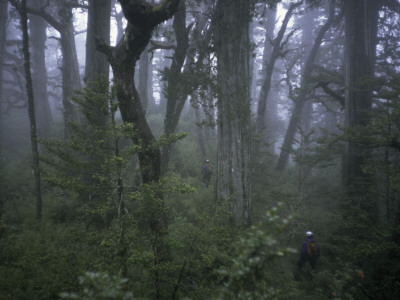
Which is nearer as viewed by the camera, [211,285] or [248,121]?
[211,285]

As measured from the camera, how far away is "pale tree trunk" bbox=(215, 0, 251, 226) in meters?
5.27

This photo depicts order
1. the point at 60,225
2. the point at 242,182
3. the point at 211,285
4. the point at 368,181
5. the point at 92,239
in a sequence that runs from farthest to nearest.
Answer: the point at 368,181
the point at 60,225
the point at 242,182
the point at 211,285
the point at 92,239

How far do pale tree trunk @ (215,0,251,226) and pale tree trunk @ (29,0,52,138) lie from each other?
14467 millimetres

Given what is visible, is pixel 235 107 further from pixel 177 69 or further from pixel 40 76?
pixel 40 76

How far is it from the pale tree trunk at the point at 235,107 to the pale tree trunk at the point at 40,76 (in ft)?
47.5

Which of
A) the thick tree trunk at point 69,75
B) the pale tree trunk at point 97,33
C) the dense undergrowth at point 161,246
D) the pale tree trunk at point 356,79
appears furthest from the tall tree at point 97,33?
the pale tree trunk at point 356,79

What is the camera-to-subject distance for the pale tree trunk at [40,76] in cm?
1484

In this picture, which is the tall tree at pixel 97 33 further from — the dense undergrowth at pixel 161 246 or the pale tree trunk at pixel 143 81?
the pale tree trunk at pixel 143 81

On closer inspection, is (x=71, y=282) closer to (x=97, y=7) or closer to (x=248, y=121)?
(x=248, y=121)

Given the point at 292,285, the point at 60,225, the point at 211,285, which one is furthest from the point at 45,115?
the point at 292,285

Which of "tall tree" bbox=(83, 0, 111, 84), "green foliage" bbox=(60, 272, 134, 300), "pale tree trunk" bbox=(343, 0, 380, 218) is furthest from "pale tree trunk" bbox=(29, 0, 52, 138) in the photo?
"pale tree trunk" bbox=(343, 0, 380, 218)

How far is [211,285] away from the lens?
4.22 m

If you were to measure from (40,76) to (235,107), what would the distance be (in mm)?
17147

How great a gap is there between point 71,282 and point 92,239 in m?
0.63
